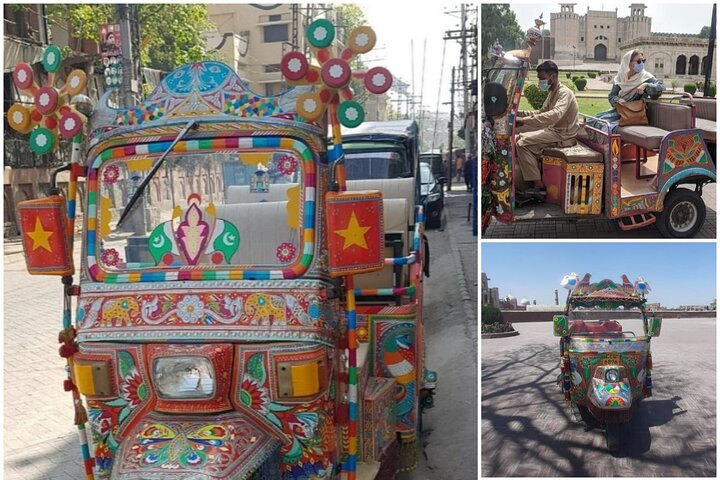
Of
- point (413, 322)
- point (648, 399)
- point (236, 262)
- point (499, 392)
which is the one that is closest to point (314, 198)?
point (236, 262)

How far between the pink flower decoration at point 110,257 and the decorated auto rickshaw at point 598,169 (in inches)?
113

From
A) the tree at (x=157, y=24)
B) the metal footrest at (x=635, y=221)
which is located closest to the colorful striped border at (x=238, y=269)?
the metal footrest at (x=635, y=221)

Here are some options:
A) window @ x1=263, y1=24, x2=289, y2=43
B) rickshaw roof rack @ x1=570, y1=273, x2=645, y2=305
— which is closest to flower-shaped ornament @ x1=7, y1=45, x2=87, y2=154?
rickshaw roof rack @ x1=570, y1=273, x2=645, y2=305

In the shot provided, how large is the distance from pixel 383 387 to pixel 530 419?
2.39m

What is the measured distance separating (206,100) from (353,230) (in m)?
1.05

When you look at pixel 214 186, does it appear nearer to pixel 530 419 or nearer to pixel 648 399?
pixel 530 419

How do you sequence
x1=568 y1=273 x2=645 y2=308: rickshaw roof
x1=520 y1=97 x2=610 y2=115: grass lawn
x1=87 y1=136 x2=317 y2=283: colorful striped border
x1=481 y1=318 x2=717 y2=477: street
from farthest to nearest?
1. x1=520 y1=97 x2=610 y2=115: grass lawn
2. x1=568 y1=273 x2=645 y2=308: rickshaw roof
3. x1=481 y1=318 x2=717 y2=477: street
4. x1=87 y1=136 x2=317 y2=283: colorful striped border

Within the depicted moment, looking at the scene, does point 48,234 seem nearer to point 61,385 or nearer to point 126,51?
point 61,385

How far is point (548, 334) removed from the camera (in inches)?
261

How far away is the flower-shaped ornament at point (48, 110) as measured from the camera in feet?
11.5

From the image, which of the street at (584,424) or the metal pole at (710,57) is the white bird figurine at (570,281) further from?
the metal pole at (710,57)

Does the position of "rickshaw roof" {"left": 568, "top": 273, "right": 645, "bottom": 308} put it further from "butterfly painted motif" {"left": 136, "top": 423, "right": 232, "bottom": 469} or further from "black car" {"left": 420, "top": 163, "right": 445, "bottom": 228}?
"black car" {"left": 420, "top": 163, "right": 445, "bottom": 228}

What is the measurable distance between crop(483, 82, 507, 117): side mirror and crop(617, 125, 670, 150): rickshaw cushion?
5.03 ft

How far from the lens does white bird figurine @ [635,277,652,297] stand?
18.7ft
